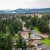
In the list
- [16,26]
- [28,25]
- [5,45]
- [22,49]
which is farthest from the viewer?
[28,25]

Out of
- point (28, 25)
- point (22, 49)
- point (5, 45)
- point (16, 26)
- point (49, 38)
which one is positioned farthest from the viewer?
point (28, 25)

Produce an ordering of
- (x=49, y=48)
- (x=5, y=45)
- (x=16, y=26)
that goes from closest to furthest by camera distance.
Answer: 1. (x=5, y=45)
2. (x=49, y=48)
3. (x=16, y=26)


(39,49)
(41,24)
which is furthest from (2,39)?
(41,24)

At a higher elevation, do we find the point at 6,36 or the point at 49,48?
the point at 6,36

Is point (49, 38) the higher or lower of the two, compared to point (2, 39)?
lower

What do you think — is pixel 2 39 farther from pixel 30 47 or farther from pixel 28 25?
pixel 28 25

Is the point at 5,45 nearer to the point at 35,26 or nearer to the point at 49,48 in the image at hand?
the point at 49,48

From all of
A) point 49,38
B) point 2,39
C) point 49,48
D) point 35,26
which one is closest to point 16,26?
point 49,38

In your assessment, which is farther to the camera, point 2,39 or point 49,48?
point 49,48

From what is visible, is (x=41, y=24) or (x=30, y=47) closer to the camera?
(x=30, y=47)
